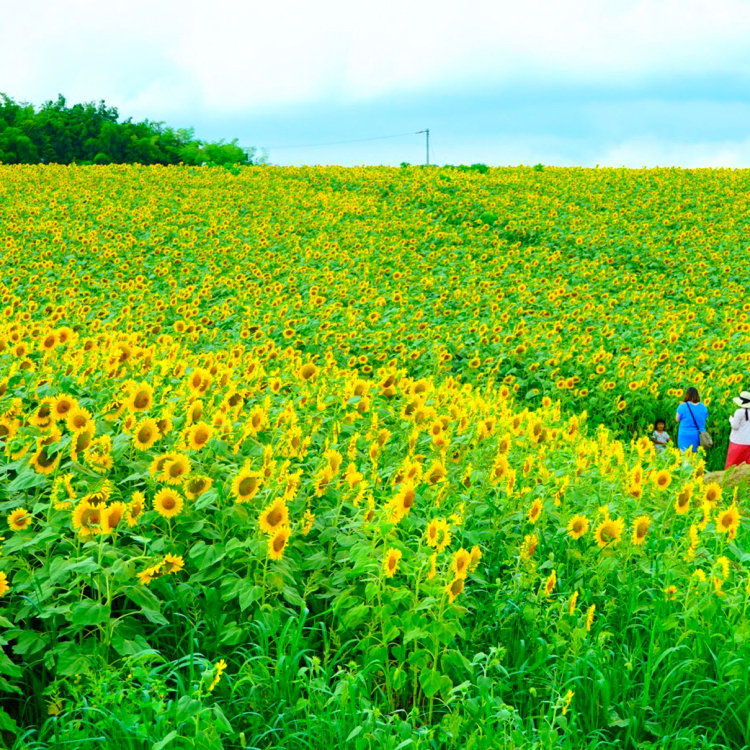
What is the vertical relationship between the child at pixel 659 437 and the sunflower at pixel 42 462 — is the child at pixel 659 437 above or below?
below

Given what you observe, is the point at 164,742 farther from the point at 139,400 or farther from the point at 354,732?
the point at 139,400

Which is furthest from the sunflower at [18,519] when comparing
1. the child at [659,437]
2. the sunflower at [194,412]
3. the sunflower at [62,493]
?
the child at [659,437]

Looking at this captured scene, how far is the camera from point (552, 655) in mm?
3951

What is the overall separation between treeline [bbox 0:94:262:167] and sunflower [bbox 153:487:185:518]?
42015mm

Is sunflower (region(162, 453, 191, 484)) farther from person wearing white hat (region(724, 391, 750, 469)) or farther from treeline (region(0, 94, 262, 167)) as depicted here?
treeline (region(0, 94, 262, 167))

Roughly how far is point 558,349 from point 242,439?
9.39m

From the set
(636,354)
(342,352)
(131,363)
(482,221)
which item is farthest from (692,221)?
(131,363)

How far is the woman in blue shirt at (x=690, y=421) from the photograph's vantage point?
36.3 ft

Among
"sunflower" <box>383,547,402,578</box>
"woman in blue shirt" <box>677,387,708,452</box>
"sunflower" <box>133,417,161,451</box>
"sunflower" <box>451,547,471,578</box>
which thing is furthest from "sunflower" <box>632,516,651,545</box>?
"woman in blue shirt" <box>677,387,708,452</box>

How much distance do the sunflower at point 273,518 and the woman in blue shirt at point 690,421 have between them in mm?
8335

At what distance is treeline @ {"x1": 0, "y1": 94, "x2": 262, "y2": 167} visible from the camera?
42.9 meters

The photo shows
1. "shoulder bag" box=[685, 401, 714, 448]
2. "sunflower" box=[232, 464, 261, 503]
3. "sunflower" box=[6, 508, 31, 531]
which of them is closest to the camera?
"sunflower" box=[6, 508, 31, 531]

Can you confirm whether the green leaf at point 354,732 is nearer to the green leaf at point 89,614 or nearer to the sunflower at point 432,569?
the sunflower at point 432,569

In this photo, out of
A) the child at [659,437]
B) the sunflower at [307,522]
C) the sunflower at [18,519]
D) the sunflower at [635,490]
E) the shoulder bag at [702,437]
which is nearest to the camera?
the sunflower at [18,519]
